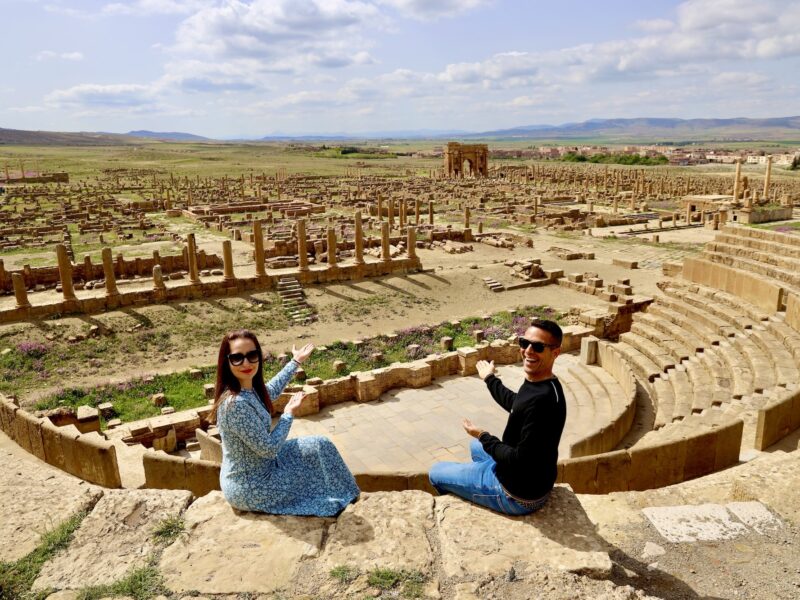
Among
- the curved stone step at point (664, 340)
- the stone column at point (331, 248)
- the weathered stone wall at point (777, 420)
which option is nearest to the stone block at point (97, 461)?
the weathered stone wall at point (777, 420)

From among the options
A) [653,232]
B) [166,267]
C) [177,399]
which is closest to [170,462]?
[177,399]

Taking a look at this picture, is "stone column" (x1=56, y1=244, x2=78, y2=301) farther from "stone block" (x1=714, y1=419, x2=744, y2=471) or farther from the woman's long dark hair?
"stone block" (x1=714, y1=419, x2=744, y2=471)

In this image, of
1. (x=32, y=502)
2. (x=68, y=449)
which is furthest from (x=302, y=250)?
(x=32, y=502)

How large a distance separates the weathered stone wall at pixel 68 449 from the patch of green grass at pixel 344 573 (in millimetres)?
4146

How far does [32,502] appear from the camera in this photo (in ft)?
17.6

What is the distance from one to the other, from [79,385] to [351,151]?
153m

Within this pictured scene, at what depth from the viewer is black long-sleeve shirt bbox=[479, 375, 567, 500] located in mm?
4469

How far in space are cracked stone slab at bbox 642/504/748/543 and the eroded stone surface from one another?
5157mm

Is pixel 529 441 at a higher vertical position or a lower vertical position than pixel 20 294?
higher

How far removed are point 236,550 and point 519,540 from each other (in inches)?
86.3

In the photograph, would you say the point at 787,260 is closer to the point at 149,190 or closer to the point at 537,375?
the point at 537,375

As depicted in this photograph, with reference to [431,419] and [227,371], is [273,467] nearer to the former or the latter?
[227,371]

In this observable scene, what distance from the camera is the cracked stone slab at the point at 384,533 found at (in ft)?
14.6

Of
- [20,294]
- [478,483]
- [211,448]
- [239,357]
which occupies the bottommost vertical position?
[211,448]
